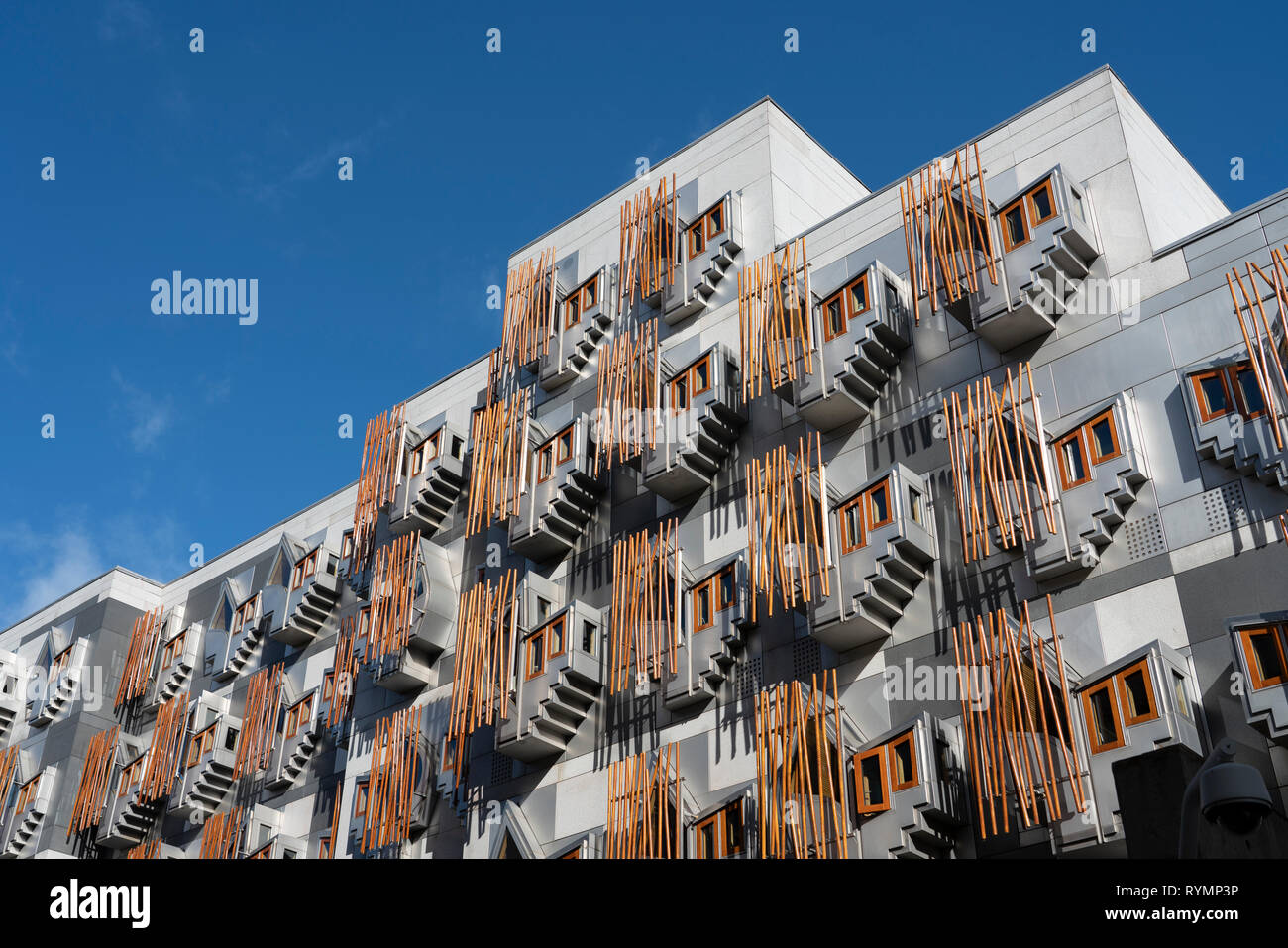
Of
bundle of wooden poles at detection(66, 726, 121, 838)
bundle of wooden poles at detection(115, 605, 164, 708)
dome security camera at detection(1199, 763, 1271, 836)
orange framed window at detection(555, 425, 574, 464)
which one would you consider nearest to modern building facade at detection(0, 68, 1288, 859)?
orange framed window at detection(555, 425, 574, 464)

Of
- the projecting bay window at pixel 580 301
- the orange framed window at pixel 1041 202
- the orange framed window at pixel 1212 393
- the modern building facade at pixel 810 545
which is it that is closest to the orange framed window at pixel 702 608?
Answer: the modern building facade at pixel 810 545

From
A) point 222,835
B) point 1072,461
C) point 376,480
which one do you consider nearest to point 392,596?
point 376,480

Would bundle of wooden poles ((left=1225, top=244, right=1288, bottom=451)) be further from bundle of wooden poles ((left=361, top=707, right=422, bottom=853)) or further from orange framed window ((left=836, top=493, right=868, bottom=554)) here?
bundle of wooden poles ((left=361, top=707, right=422, bottom=853))

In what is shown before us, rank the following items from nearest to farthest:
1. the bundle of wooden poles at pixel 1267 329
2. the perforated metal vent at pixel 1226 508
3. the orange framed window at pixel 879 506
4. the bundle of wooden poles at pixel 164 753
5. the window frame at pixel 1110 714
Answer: the window frame at pixel 1110 714
the bundle of wooden poles at pixel 1267 329
the perforated metal vent at pixel 1226 508
the orange framed window at pixel 879 506
the bundle of wooden poles at pixel 164 753

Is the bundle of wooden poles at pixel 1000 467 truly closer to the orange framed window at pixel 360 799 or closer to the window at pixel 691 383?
the window at pixel 691 383

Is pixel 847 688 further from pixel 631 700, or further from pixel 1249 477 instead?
pixel 1249 477

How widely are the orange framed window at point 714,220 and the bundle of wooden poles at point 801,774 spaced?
40.5 feet

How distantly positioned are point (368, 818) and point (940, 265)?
1791cm

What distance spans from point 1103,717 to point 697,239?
1660 cm

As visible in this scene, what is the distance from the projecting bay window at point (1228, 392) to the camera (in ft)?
64.1

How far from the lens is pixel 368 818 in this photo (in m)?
29.5

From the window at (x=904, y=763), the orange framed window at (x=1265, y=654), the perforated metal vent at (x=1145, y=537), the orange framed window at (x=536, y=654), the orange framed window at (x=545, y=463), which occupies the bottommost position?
the window at (x=904, y=763)

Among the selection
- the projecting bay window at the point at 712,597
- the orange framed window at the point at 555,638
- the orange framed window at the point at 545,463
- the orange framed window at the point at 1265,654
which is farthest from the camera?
the orange framed window at the point at 545,463
